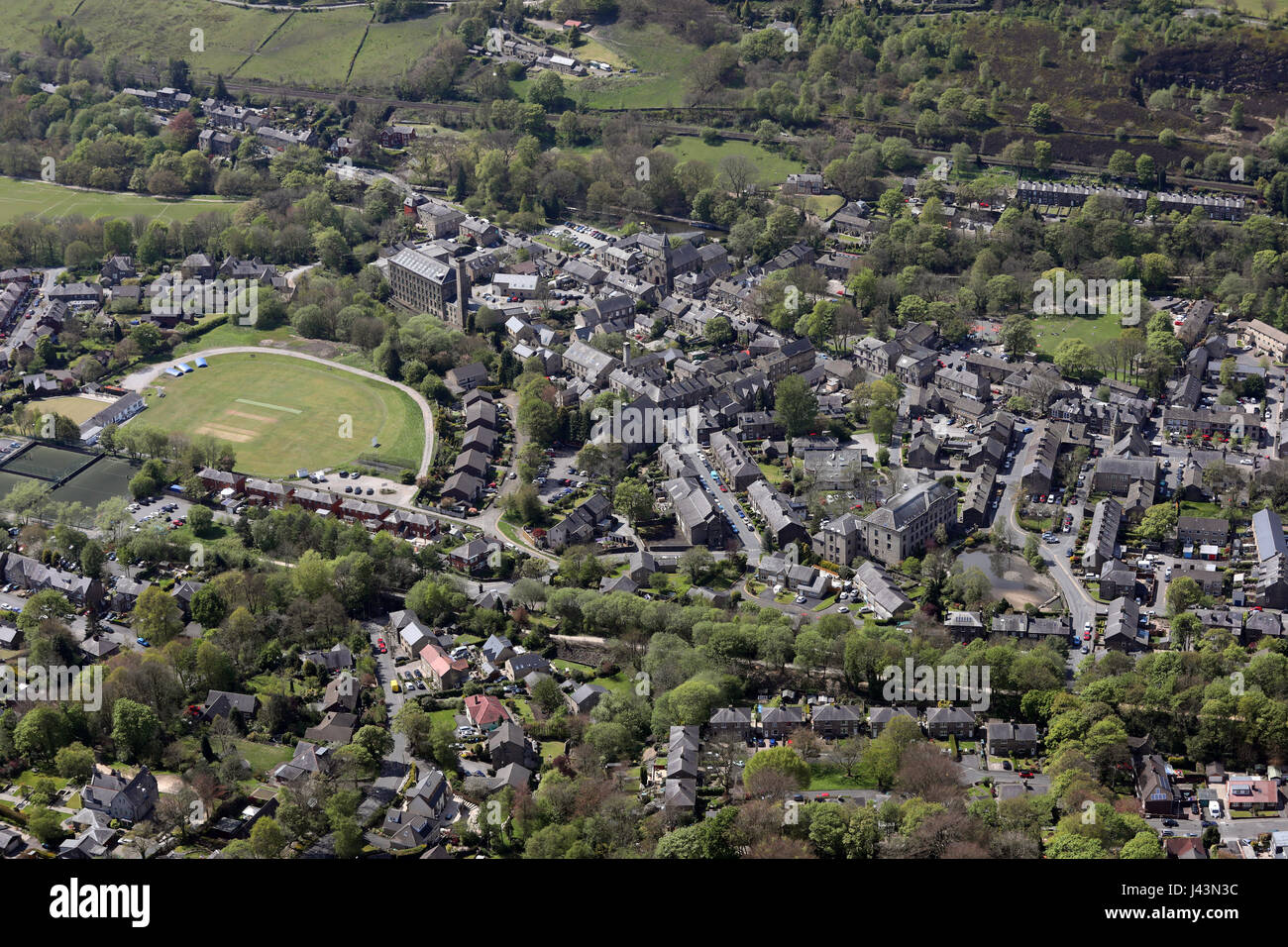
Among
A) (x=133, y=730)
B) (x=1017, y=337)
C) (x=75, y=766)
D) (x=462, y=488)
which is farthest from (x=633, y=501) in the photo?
(x=75, y=766)

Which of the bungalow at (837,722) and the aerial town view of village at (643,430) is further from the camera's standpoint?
the bungalow at (837,722)

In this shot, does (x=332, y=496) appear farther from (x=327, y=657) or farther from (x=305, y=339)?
(x=305, y=339)

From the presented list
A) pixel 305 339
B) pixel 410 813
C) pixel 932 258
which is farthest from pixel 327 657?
pixel 932 258

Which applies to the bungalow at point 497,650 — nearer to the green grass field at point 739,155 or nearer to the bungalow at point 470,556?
the bungalow at point 470,556

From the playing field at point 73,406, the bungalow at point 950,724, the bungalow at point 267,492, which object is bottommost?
the bungalow at point 267,492

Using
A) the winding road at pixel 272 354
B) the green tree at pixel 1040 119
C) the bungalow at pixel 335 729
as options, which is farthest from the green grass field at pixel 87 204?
the green tree at pixel 1040 119
